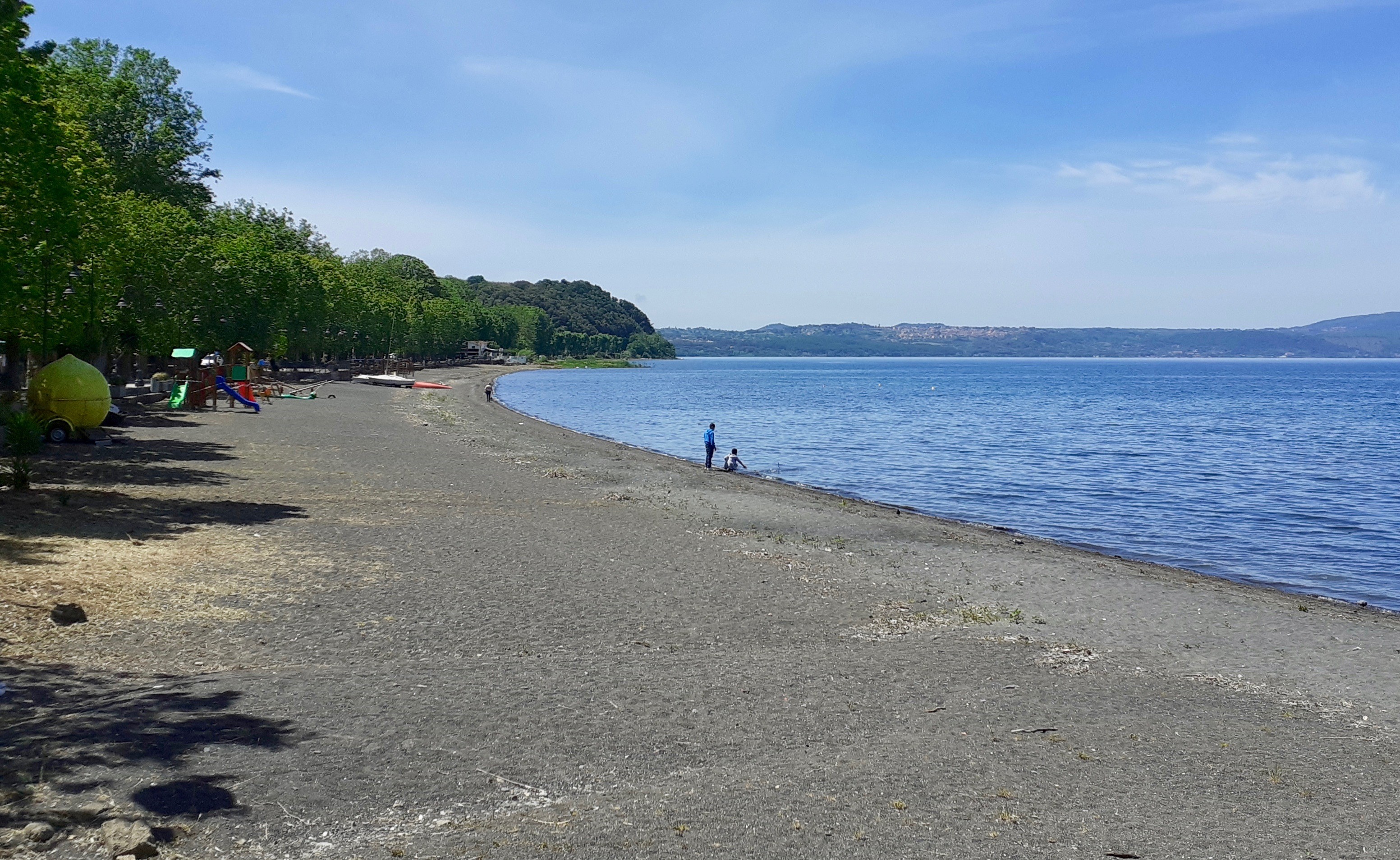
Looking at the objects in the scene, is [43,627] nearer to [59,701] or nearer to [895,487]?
[59,701]

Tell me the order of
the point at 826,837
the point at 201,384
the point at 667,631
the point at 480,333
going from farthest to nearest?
the point at 480,333, the point at 201,384, the point at 667,631, the point at 826,837

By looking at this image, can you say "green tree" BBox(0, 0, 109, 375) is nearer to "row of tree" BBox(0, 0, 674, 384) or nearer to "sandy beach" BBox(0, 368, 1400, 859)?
"row of tree" BBox(0, 0, 674, 384)

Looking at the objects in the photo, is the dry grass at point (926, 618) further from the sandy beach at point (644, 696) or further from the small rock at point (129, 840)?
the small rock at point (129, 840)

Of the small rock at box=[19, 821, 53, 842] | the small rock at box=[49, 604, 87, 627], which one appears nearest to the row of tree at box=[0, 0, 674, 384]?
the small rock at box=[49, 604, 87, 627]

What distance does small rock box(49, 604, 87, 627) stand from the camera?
33.5 feet

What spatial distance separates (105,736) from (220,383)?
44600mm

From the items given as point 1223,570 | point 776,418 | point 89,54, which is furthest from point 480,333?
point 1223,570

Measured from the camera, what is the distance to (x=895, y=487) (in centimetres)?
3375

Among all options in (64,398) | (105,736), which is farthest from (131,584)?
(64,398)

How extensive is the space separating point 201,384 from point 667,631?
41.0 meters

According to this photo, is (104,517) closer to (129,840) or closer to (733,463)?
(129,840)

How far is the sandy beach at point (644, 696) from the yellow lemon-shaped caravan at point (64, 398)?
8.50m

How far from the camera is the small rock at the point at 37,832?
5699 mm

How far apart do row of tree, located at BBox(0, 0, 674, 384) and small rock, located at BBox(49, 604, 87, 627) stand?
8584mm
